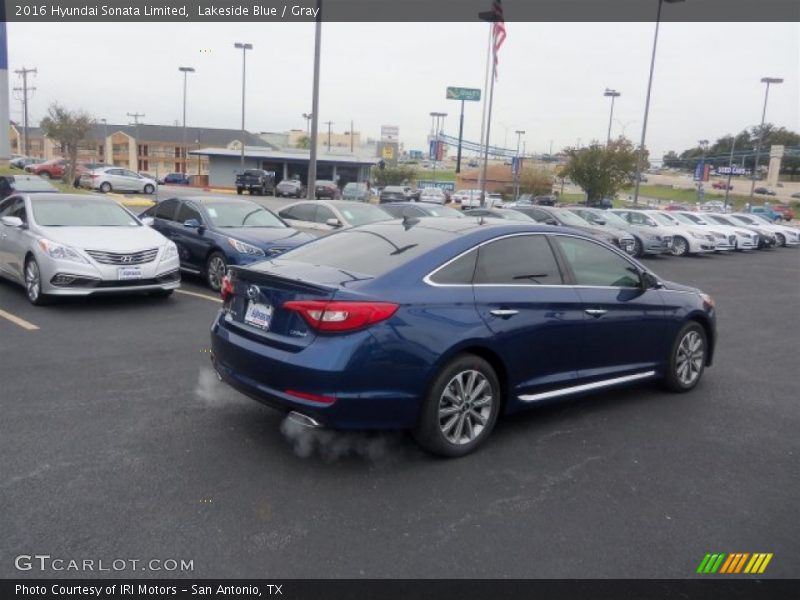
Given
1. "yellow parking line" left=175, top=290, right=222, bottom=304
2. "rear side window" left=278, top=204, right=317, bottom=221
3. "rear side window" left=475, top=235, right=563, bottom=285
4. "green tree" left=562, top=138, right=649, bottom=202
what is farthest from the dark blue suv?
"green tree" left=562, top=138, right=649, bottom=202

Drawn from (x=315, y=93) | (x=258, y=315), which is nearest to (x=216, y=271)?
(x=258, y=315)

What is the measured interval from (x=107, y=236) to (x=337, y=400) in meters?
6.28

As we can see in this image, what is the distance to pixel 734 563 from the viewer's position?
3.53 meters

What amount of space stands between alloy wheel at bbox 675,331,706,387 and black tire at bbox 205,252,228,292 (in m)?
6.60

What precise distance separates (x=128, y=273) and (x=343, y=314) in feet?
18.6

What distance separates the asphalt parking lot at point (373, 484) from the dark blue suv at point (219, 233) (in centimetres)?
379

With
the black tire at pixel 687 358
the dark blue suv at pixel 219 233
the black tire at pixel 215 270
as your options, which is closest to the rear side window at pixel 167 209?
the dark blue suv at pixel 219 233

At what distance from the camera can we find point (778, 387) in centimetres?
677

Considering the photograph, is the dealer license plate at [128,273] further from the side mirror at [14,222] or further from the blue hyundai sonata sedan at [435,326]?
the blue hyundai sonata sedan at [435,326]

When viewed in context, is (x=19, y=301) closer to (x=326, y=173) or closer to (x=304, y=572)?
(x=304, y=572)

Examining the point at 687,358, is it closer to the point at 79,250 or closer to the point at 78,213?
the point at 79,250

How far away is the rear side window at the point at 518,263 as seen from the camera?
16.0ft
